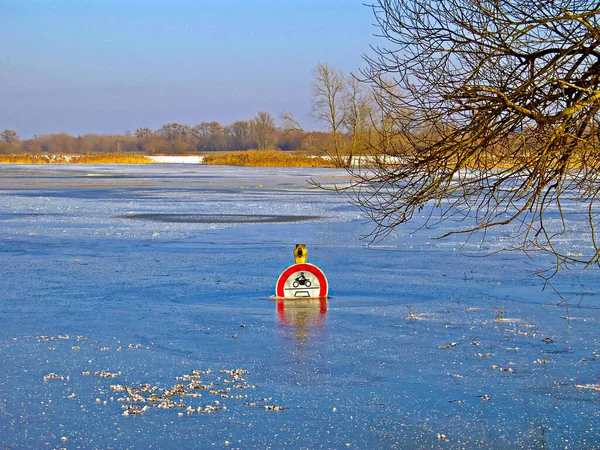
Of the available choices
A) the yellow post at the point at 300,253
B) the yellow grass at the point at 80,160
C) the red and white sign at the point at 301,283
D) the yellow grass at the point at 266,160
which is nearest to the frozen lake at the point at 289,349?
the red and white sign at the point at 301,283

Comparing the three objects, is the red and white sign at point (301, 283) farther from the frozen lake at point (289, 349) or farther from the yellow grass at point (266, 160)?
the yellow grass at point (266, 160)

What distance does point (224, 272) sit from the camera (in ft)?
43.7

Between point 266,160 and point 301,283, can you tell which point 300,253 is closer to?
point 301,283

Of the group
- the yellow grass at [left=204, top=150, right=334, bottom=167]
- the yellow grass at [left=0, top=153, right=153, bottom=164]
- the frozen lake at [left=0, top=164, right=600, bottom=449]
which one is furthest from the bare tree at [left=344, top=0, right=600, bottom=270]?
the yellow grass at [left=0, top=153, right=153, bottom=164]

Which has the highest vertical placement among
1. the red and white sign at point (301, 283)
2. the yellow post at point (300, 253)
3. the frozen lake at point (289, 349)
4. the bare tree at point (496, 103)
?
the bare tree at point (496, 103)

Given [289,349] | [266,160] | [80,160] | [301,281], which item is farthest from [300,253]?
[80,160]

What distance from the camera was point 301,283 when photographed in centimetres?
1117

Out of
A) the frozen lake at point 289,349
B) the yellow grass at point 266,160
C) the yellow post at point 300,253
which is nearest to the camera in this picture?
the frozen lake at point 289,349

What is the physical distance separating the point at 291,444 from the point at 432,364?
2.46m

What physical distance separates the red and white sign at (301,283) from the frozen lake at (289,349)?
0.21 m

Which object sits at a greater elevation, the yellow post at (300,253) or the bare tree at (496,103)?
the bare tree at (496,103)

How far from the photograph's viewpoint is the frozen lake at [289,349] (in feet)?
20.2

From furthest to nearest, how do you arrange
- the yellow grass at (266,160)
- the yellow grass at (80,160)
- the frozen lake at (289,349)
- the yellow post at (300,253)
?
the yellow grass at (80,160) < the yellow grass at (266,160) < the yellow post at (300,253) < the frozen lake at (289,349)

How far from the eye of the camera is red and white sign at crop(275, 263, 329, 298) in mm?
11125
